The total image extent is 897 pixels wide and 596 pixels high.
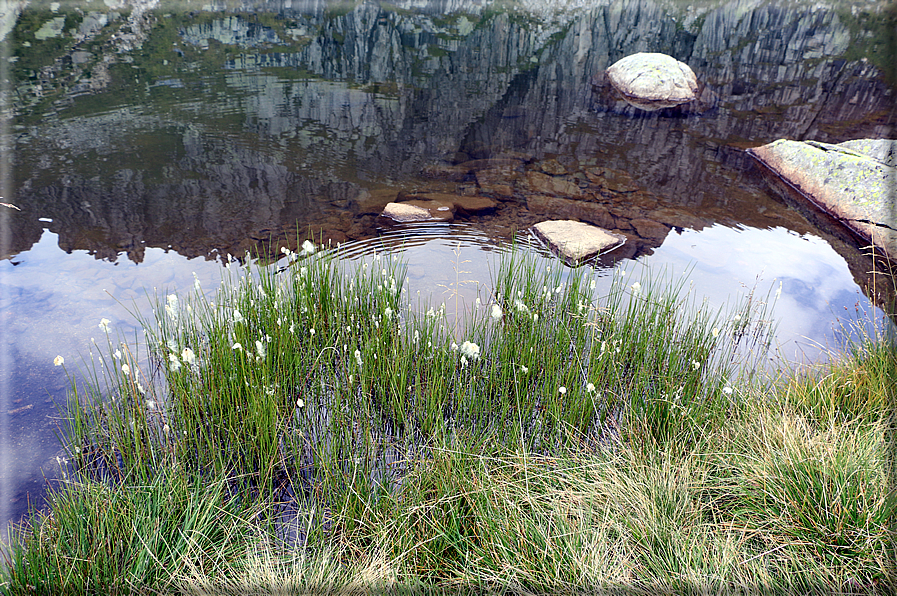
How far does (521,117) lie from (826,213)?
6.80m

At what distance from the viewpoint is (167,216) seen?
Result: 6.97m

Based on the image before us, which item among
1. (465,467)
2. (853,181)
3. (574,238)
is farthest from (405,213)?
(853,181)

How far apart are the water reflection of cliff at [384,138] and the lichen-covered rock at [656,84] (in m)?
0.72

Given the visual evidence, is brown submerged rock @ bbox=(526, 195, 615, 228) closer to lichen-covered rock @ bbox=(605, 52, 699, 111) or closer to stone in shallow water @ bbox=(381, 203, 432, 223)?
stone in shallow water @ bbox=(381, 203, 432, 223)

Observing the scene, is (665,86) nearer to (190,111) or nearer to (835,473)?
(190,111)

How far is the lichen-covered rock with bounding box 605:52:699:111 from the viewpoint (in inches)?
532

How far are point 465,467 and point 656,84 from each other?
13841 mm

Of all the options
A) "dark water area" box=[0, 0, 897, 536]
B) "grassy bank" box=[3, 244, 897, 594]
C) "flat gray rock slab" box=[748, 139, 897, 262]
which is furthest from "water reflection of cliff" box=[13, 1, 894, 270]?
"grassy bank" box=[3, 244, 897, 594]

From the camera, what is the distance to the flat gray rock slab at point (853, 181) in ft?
21.8

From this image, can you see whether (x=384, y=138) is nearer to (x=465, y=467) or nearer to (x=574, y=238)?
(x=574, y=238)

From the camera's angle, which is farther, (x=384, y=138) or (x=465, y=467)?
(x=384, y=138)

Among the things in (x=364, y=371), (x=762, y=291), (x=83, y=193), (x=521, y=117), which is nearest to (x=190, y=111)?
(x=83, y=193)

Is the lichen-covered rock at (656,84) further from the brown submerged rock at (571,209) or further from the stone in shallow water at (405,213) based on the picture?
the stone in shallow water at (405,213)

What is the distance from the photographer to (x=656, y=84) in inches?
535
